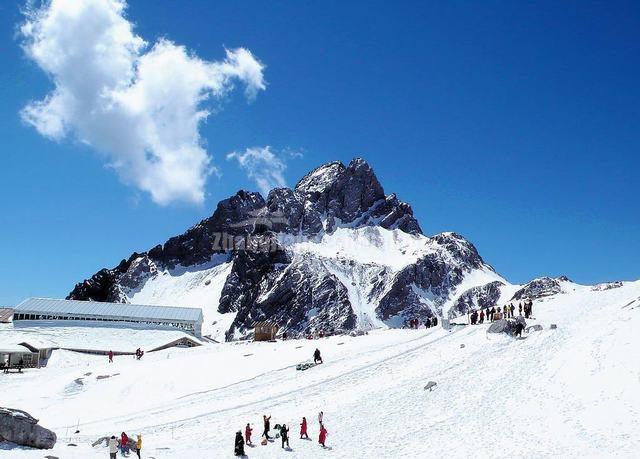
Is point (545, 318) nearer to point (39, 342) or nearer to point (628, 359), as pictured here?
point (628, 359)

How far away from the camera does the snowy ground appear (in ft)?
91.7

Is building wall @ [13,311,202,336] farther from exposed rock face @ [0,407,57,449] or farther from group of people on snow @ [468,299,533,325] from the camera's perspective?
exposed rock face @ [0,407,57,449]

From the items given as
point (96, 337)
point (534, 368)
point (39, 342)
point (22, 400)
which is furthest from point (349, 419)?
point (96, 337)

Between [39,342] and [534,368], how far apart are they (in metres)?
65.5

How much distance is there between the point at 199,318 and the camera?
354ft

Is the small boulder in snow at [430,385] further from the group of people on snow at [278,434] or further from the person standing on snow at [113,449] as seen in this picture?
the person standing on snow at [113,449]

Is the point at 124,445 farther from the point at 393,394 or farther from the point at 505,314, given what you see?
the point at 505,314

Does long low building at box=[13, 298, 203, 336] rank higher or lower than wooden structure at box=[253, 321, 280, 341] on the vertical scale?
higher

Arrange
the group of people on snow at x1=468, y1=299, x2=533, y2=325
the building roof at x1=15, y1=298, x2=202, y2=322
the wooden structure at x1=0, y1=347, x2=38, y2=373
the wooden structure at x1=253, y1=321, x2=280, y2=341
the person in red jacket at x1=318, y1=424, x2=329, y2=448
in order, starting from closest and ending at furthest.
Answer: the person in red jacket at x1=318, y1=424, x2=329, y2=448
the group of people on snow at x1=468, y1=299, x2=533, y2=325
the wooden structure at x1=253, y1=321, x2=280, y2=341
the wooden structure at x1=0, y1=347, x2=38, y2=373
the building roof at x1=15, y1=298, x2=202, y2=322

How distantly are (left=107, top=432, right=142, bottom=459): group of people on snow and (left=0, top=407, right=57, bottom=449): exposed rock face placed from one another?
3.09 metres

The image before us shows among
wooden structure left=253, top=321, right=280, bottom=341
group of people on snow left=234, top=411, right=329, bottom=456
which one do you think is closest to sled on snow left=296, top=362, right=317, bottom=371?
group of people on snow left=234, top=411, right=329, bottom=456

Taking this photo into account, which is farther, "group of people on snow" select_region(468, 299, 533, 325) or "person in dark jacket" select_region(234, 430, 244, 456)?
"group of people on snow" select_region(468, 299, 533, 325)

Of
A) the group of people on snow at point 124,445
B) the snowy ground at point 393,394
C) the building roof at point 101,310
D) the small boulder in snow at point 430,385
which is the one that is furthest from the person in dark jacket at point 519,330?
the building roof at point 101,310

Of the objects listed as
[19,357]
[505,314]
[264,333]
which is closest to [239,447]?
[505,314]
